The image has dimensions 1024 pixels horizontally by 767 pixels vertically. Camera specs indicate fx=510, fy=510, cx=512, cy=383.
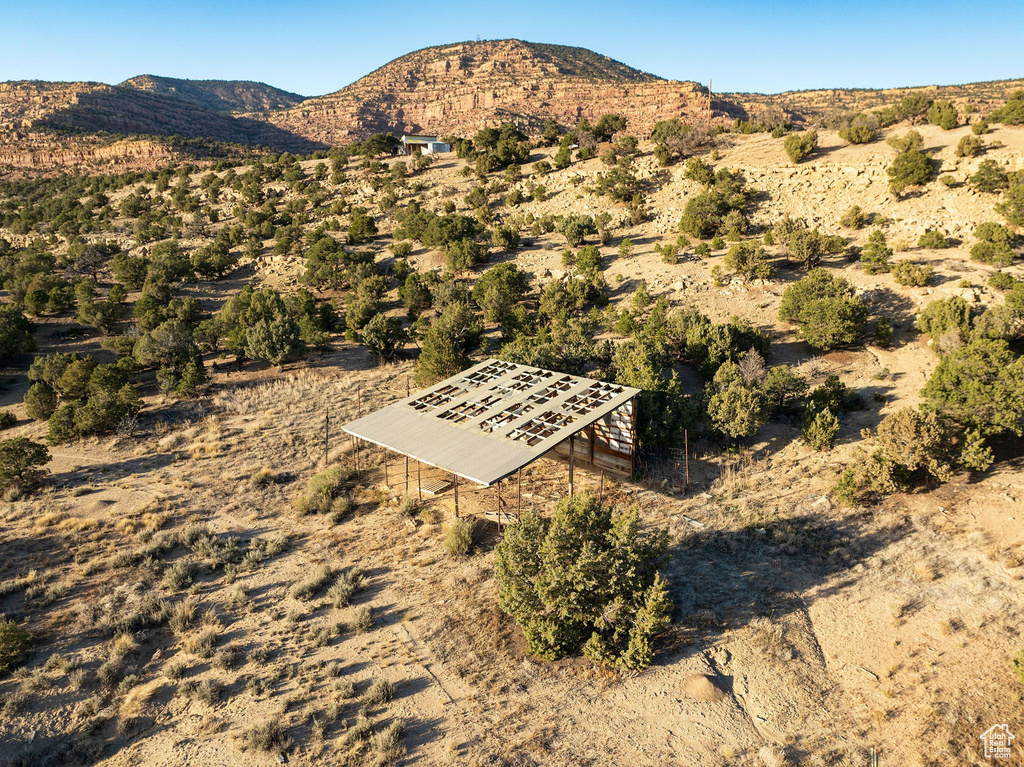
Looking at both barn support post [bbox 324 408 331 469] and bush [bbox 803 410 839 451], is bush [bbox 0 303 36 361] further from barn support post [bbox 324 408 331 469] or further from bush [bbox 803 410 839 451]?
bush [bbox 803 410 839 451]

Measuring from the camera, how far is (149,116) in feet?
393

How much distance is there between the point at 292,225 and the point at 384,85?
12681 centimetres

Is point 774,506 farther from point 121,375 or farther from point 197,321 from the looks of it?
point 197,321

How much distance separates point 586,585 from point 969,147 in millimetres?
48705

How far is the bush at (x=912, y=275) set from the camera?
31062 millimetres

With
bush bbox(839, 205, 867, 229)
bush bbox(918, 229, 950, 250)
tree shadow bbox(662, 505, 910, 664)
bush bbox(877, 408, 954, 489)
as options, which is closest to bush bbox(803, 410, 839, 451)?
bush bbox(877, 408, 954, 489)

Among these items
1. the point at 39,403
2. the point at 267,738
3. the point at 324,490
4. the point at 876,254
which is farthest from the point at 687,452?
the point at 39,403

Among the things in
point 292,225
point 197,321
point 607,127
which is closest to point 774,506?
point 197,321

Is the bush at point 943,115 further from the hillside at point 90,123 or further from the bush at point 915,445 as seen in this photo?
the hillside at point 90,123

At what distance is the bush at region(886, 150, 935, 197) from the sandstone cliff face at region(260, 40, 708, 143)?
8575 cm

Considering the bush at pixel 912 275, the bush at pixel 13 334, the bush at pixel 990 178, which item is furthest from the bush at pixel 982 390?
the bush at pixel 13 334

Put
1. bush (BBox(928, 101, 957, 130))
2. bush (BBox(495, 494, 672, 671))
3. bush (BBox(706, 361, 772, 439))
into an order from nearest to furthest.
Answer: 1. bush (BBox(495, 494, 672, 671))
2. bush (BBox(706, 361, 772, 439))
3. bush (BBox(928, 101, 957, 130))

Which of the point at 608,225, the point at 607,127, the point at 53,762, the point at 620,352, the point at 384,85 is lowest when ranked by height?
the point at 53,762

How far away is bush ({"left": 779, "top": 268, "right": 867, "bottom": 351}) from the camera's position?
2792 cm
